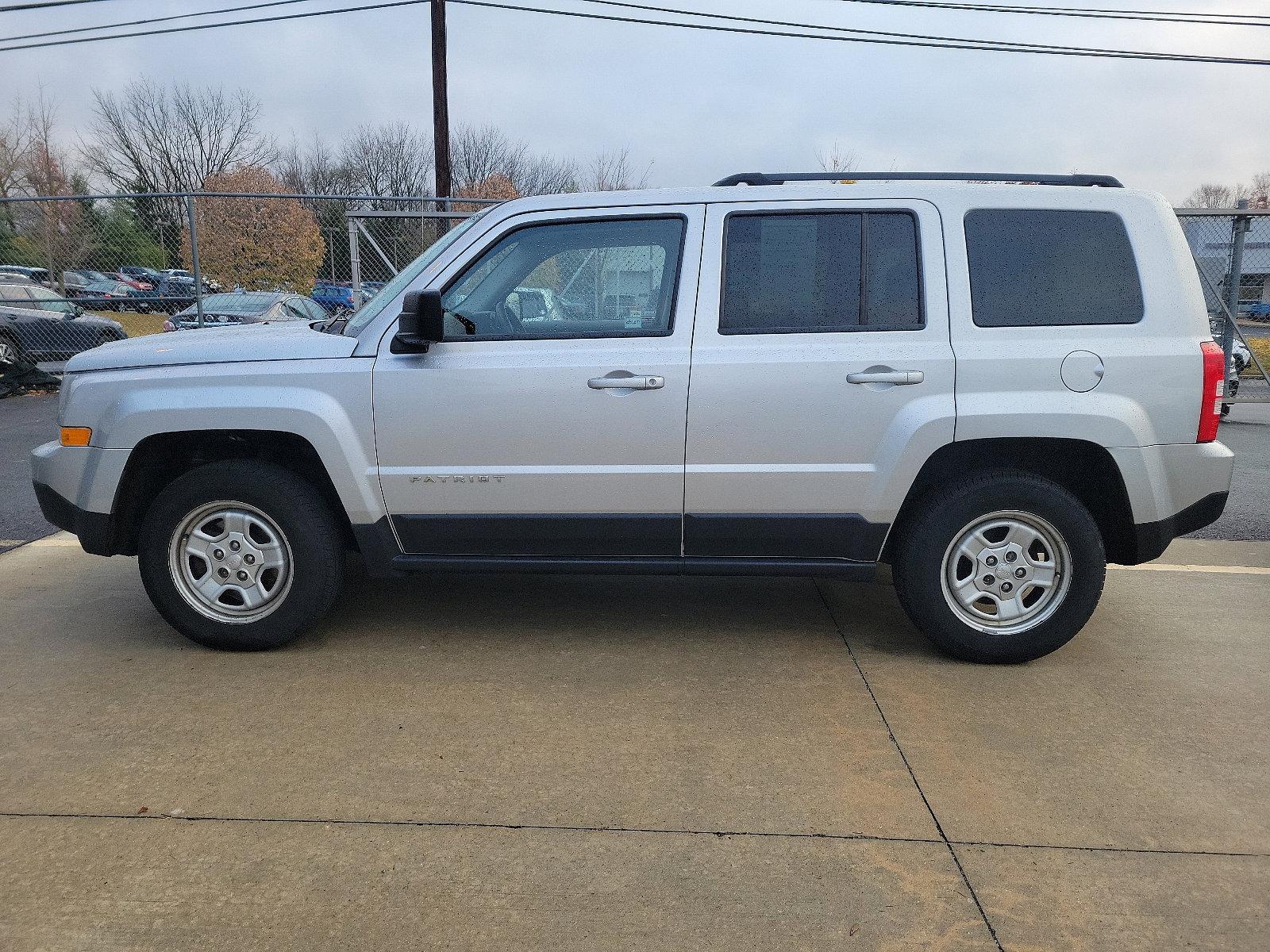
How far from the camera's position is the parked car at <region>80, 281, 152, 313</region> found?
1159 centimetres

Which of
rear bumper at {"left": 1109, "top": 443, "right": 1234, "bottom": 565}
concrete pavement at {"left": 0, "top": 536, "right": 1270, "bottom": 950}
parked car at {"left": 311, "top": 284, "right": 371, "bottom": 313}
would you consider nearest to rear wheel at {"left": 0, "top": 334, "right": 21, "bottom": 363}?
parked car at {"left": 311, "top": 284, "right": 371, "bottom": 313}

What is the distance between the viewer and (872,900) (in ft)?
8.40

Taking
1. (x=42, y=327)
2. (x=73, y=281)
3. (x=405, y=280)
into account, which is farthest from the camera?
(x=73, y=281)

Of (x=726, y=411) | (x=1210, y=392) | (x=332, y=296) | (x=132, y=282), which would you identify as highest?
(x=132, y=282)

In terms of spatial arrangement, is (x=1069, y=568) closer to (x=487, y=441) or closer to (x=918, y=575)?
(x=918, y=575)

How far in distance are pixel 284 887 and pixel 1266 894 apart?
8.52 feet

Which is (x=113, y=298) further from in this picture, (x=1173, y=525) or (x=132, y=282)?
(x=1173, y=525)

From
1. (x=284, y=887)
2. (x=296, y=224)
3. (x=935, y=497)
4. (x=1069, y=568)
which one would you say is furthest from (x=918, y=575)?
(x=296, y=224)

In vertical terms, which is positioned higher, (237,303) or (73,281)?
(73,281)

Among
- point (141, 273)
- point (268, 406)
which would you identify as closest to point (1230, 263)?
point (268, 406)

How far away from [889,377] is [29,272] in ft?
40.6

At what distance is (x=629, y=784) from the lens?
3150mm

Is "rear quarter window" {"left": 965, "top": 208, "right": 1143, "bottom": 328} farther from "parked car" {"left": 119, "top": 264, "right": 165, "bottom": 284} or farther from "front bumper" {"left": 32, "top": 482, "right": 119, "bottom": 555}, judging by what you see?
"parked car" {"left": 119, "top": 264, "right": 165, "bottom": 284}

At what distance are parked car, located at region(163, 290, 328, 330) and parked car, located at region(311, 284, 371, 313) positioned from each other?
1.17 ft
